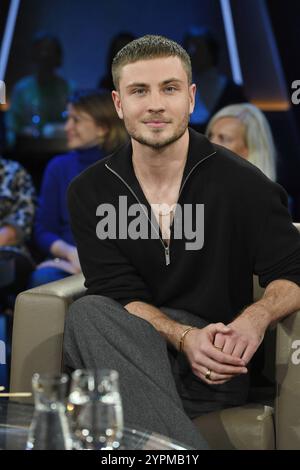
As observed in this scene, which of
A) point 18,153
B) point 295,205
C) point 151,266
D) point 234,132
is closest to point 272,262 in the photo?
point 151,266

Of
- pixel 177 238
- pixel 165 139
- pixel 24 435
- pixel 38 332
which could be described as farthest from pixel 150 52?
pixel 24 435

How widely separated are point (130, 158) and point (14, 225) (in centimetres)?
140

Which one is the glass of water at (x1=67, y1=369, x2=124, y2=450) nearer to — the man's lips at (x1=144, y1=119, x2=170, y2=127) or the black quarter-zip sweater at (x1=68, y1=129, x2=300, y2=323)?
the black quarter-zip sweater at (x1=68, y1=129, x2=300, y2=323)

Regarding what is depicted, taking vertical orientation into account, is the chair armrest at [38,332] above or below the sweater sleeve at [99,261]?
below

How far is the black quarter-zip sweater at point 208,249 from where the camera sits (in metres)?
2.27

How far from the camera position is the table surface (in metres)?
1.65

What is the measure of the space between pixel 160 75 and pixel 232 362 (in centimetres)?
74

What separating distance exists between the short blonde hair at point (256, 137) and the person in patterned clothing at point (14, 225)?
825 millimetres

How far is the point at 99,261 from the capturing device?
235 centimetres

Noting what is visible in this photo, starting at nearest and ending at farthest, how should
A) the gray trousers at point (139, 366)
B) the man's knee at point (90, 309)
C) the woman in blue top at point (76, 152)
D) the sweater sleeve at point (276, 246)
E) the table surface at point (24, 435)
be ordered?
the table surface at point (24, 435)
the gray trousers at point (139, 366)
the man's knee at point (90, 309)
the sweater sleeve at point (276, 246)
the woman in blue top at point (76, 152)

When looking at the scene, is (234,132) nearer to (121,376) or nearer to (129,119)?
(129,119)

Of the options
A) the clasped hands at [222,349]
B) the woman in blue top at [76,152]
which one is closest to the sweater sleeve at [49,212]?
the woman in blue top at [76,152]

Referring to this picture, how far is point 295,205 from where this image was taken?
4.41 metres

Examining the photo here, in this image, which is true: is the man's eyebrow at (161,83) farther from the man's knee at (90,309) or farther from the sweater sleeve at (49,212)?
the sweater sleeve at (49,212)
